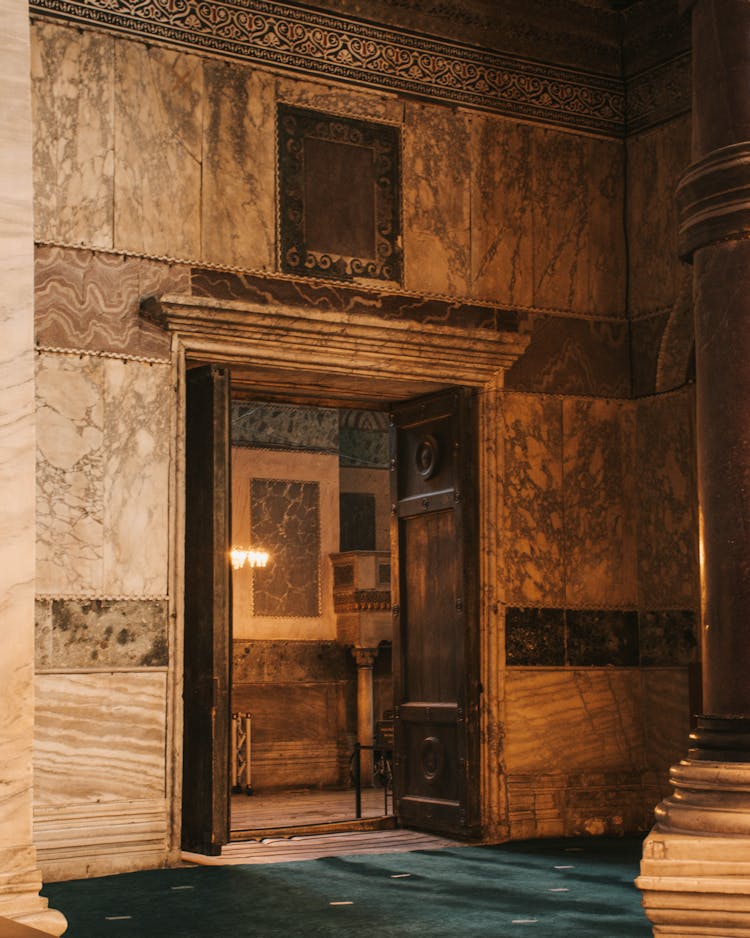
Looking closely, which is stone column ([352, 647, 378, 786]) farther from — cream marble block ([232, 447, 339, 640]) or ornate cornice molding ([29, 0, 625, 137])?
ornate cornice molding ([29, 0, 625, 137])

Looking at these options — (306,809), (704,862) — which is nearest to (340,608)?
(306,809)

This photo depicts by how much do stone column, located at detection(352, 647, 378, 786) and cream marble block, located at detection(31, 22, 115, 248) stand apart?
764 centimetres

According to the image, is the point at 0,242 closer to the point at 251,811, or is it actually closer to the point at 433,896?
the point at 433,896

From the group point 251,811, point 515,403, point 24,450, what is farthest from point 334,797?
point 24,450

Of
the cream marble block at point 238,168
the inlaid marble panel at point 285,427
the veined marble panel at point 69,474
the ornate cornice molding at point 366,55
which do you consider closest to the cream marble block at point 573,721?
the veined marble panel at point 69,474

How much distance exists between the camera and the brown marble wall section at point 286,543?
48.0 feet

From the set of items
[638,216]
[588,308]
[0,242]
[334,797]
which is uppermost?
[638,216]

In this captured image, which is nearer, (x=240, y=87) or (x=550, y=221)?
(x=240, y=87)

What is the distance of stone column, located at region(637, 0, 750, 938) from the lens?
15.3 feet

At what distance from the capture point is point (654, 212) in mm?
9305

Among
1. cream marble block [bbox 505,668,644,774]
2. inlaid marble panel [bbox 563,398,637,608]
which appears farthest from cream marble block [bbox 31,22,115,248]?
cream marble block [bbox 505,668,644,774]

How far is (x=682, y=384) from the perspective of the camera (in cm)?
908

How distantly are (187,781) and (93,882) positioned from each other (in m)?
0.83

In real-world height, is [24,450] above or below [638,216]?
below
